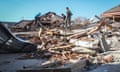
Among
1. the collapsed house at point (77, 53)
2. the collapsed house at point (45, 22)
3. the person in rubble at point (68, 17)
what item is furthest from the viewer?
the collapsed house at point (45, 22)

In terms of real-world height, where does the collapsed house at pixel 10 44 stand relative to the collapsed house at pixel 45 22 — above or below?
below

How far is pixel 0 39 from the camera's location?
12.5m

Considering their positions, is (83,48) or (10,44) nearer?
(83,48)

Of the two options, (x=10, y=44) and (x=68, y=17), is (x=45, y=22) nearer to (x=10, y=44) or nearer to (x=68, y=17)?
(x=68, y=17)

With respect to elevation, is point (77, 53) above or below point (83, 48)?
below

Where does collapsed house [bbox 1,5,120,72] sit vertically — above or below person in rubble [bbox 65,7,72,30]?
below

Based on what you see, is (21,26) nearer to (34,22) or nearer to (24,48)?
(34,22)

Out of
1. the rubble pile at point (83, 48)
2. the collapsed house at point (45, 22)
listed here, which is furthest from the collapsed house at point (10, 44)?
the collapsed house at point (45, 22)

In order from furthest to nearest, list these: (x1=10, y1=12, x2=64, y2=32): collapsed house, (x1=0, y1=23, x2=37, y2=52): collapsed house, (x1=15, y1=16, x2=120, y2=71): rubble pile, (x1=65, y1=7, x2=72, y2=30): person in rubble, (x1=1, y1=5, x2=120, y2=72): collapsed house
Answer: (x1=10, y1=12, x2=64, y2=32): collapsed house, (x1=65, y1=7, x2=72, y2=30): person in rubble, (x1=0, y1=23, x2=37, y2=52): collapsed house, (x1=15, y1=16, x2=120, y2=71): rubble pile, (x1=1, y1=5, x2=120, y2=72): collapsed house

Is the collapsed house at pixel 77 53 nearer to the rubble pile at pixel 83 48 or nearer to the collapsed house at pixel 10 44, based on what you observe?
the rubble pile at pixel 83 48

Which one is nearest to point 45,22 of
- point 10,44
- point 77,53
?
point 10,44

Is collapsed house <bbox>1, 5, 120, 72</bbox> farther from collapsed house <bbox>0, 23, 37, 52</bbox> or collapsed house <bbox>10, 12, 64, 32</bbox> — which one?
collapsed house <bbox>10, 12, 64, 32</bbox>

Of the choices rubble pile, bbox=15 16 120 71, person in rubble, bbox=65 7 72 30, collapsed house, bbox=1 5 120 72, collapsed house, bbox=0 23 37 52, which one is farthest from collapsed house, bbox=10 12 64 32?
collapsed house, bbox=0 23 37 52

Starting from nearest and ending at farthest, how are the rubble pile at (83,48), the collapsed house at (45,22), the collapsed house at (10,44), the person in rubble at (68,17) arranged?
the rubble pile at (83,48) < the collapsed house at (10,44) < the person in rubble at (68,17) < the collapsed house at (45,22)
